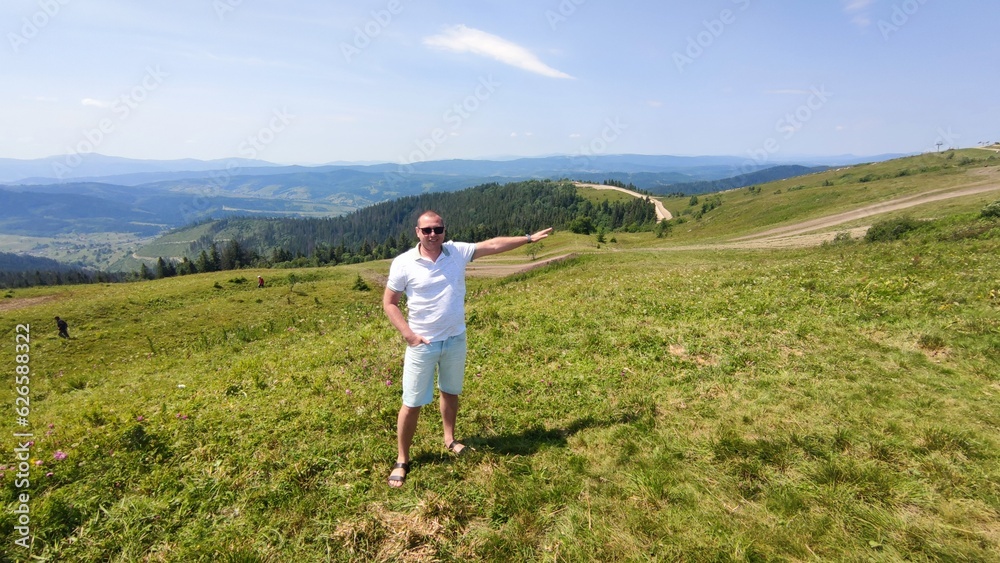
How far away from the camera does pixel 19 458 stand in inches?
223

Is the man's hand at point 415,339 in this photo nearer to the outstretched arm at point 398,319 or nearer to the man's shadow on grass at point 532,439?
the outstretched arm at point 398,319

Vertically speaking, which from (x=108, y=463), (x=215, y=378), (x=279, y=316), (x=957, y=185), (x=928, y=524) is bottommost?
(x=279, y=316)

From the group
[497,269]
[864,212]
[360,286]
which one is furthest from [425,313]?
[864,212]

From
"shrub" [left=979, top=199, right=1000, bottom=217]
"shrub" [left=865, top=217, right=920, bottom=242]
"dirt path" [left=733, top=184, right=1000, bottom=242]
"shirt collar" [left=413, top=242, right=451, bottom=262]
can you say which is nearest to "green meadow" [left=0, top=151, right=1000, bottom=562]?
"shirt collar" [left=413, top=242, right=451, bottom=262]

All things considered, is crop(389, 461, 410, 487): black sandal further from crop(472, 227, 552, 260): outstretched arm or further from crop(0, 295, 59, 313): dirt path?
crop(0, 295, 59, 313): dirt path

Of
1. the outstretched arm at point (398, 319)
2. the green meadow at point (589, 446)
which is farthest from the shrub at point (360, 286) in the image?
the outstretched arm at point (398, 319)

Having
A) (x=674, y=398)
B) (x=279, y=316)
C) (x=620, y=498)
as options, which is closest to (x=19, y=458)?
(x=620, y=498)

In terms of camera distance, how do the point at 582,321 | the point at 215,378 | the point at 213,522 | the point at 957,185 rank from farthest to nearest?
the point at 957,185
the point at 582,321
the point at 215,378
the point at 213,522

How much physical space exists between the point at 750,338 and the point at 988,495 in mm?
5339

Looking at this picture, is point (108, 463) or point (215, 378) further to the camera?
point (215, 378)

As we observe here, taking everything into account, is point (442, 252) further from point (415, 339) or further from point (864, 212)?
point (864, 212)

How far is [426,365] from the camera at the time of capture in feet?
18.1

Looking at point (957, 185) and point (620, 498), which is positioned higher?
point (957, 185)

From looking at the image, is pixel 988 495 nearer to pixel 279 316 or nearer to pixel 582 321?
pixel 582 321
